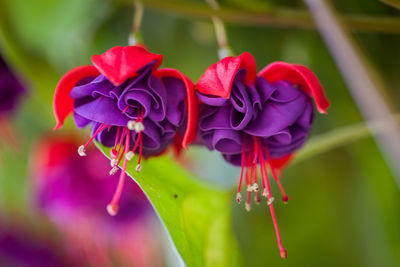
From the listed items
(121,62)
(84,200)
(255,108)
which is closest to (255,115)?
(255,108)

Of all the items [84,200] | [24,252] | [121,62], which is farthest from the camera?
[24,252]

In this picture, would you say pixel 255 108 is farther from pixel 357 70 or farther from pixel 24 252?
pixel 24 252

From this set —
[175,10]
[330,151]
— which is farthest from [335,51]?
[330,151]

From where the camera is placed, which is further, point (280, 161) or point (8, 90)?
point (8, 90)

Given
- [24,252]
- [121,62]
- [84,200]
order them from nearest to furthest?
[121,62], [84,200], [24,252]

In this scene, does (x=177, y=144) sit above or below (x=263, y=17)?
below

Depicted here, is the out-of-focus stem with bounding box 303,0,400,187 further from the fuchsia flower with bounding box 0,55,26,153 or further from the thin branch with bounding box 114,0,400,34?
the fuchsia flower with bounding box 0,55,26,153
